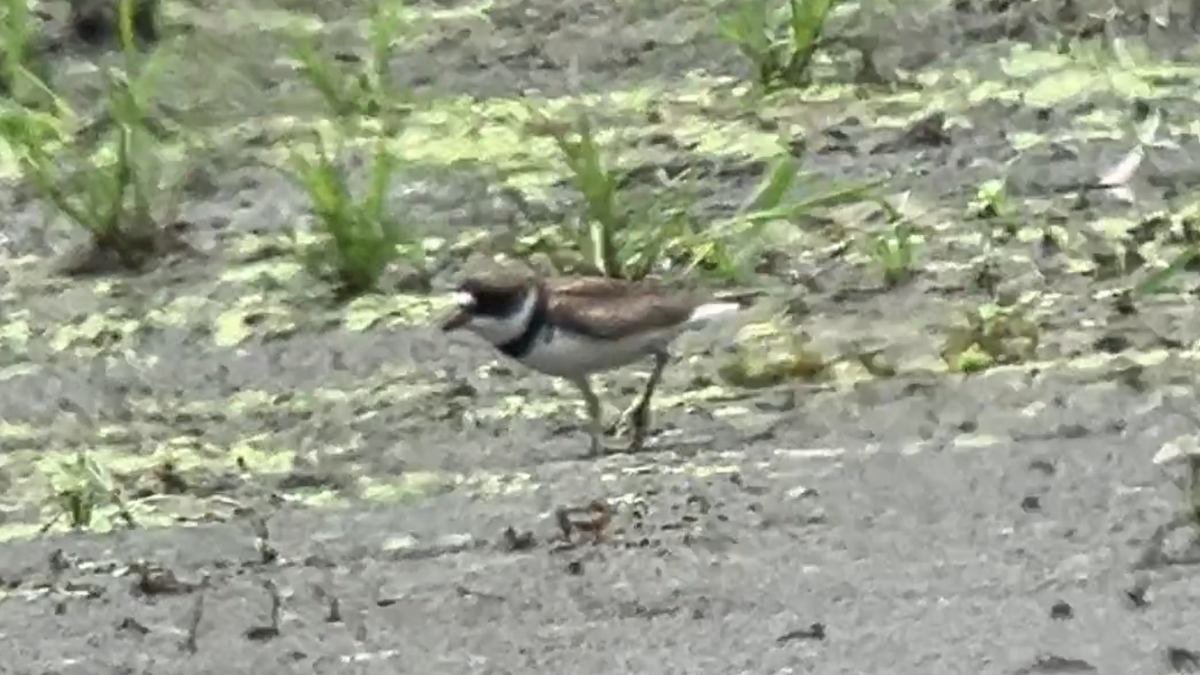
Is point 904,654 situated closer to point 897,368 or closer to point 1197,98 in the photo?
point 897,368

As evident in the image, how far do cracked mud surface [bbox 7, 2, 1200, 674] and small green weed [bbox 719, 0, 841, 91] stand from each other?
10 centimetres

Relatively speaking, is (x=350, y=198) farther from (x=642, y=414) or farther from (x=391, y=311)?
(x=642, y=414)

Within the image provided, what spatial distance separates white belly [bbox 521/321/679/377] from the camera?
2408 mm

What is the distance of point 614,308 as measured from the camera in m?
2.43

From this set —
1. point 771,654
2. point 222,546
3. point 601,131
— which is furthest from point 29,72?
point 771,654

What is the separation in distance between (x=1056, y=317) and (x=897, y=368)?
0.79 ft

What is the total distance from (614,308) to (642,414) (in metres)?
0.13

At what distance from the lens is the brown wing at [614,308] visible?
Result: 95.0 inches

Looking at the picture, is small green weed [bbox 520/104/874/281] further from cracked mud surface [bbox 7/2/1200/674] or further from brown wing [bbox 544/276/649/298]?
brown wing [bbox 544/276/649/298]

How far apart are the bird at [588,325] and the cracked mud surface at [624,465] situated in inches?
2.0

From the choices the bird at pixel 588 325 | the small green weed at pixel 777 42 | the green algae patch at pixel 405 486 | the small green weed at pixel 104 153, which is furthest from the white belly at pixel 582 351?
the small green weed at pixel 777 42

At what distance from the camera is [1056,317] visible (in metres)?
Result: 2.71

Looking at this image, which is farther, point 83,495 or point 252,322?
point 252,322

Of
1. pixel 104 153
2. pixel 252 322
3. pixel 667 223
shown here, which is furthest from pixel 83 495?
pixel 104 153
